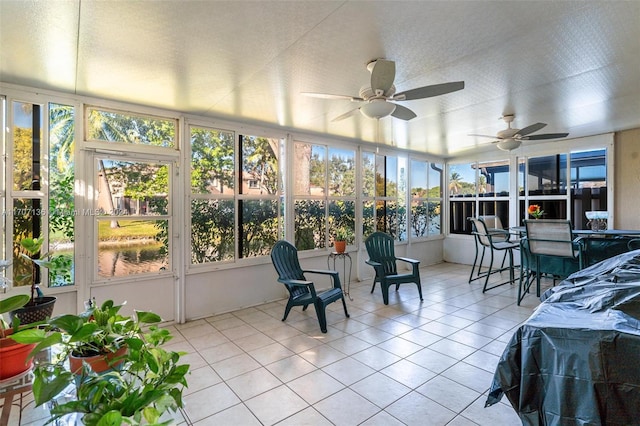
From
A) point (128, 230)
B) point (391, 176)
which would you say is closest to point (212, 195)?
point (128, 230)

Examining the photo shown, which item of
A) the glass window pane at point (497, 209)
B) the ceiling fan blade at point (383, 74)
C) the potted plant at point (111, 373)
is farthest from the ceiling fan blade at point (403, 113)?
the glass window pane at point (497, 209)

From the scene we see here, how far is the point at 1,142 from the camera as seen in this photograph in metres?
2.77

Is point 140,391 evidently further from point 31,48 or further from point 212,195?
point 212,195

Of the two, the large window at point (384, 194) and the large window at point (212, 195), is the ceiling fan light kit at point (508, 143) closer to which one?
the large window at point (384, 194)

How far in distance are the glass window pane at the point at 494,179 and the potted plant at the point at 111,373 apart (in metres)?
7.02

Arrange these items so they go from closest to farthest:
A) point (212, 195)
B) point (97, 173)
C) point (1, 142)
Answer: point (1, 142), point (97, 173), point (212, 195)

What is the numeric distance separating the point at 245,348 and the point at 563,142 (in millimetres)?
6225

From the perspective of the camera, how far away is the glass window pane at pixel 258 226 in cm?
428

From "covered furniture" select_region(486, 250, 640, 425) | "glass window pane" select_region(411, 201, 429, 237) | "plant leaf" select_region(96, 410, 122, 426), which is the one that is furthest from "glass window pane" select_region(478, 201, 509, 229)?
"plant leaf" select_region(96, 410, 122, 426)

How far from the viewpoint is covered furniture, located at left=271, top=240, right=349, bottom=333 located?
341 cm

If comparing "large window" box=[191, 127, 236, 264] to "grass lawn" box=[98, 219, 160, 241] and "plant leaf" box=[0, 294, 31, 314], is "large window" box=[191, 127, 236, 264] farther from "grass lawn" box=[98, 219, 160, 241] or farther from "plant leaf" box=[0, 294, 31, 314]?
"plant leaf" box=[0, 294, 31, 314]

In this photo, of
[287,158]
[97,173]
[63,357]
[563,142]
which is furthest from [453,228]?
[63,357]

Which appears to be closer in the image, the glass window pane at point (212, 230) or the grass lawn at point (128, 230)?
the grass lawn at point (128, 230)

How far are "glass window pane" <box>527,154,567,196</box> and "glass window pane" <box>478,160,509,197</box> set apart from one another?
0.45 metres
